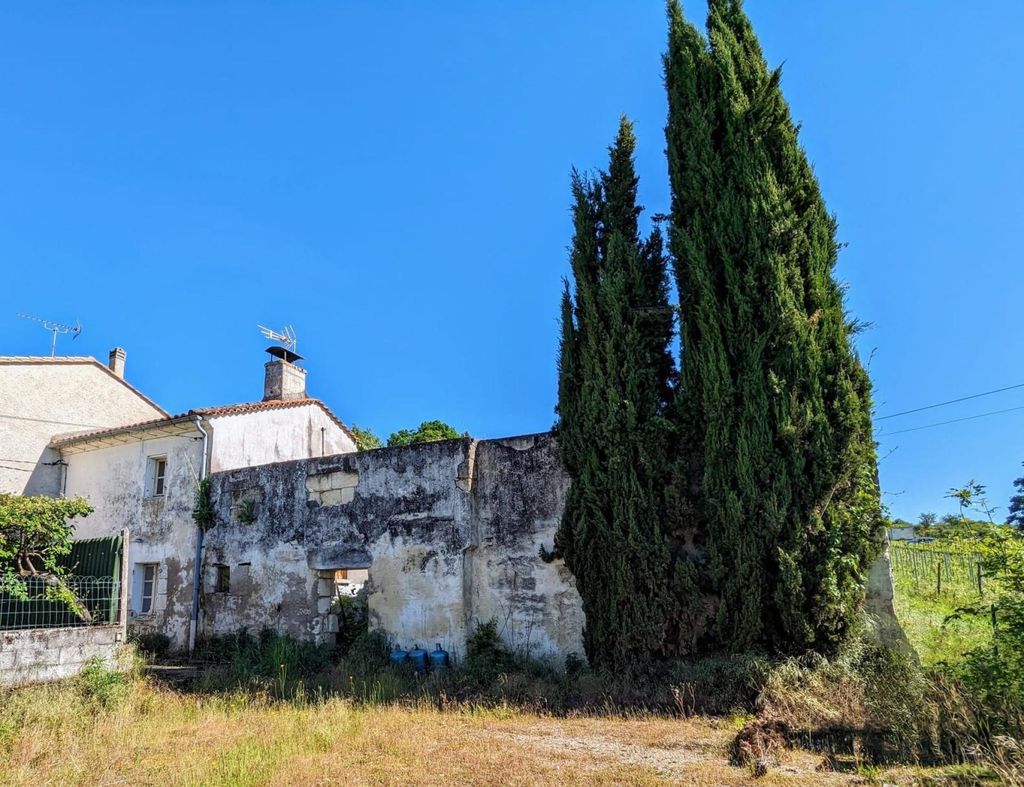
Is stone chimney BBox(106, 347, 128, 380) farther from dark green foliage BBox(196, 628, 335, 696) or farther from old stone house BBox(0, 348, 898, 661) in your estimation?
dark green foliage BBox(196, 628, 335, 696)

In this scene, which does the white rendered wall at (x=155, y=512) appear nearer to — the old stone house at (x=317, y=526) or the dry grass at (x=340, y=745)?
the old stone house at (x=317, y=526)

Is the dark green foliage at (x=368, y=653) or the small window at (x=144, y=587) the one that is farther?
the small window at (x=144, y=587)

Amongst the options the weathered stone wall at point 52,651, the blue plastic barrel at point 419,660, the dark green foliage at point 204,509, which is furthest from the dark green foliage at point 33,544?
the blue plastic barrel at point 419,660

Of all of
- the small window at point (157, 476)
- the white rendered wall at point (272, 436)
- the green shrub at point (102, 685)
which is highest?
the white rendered wall at point (272, 436)

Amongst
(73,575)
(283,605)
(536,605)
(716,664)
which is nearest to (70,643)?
(73,575)

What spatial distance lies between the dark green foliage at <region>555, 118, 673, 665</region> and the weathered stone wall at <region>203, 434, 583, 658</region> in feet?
2.58

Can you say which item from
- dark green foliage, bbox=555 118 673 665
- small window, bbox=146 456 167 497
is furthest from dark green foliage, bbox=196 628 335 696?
dark green foliage, bbox=555 118 673 665

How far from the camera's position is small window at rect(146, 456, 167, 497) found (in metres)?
16.7

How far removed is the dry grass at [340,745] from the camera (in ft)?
19.9

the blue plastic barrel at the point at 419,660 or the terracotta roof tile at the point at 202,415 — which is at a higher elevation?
the terracotta roof tile at the point at 202,415

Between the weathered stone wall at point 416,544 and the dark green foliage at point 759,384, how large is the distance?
8.43 ft

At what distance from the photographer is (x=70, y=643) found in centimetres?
958

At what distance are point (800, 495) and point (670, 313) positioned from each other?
348cm

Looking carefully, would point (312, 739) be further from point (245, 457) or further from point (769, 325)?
point (245, 457)
